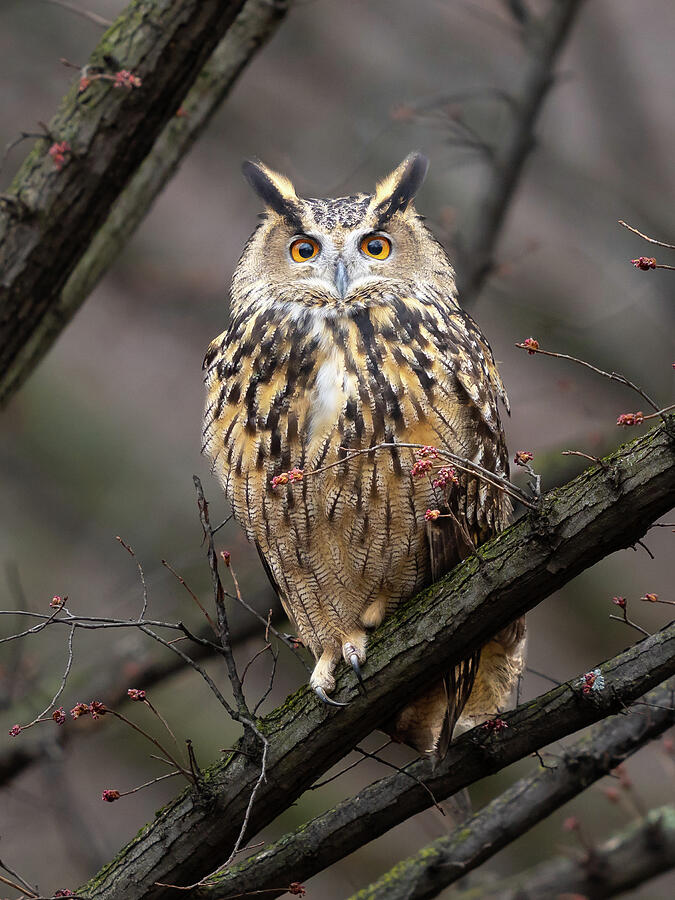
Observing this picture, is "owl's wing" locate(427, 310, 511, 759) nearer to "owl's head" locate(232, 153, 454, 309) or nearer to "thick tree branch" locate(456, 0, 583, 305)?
"owl's head" locate(232, 153, 454, 309)

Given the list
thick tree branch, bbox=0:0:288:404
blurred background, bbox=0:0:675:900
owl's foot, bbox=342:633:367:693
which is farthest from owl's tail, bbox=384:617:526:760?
thick tree branch, bbox=0:0:288:404

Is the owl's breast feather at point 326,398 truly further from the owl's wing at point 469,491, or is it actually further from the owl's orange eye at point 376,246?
the owl's orange eye at point 376,246

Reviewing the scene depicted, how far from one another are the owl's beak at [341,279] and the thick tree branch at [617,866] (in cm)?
171

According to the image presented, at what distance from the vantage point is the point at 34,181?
2.89 meters

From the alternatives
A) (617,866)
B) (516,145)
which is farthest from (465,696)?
(516,145)

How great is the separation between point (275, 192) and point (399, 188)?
1.11 feet

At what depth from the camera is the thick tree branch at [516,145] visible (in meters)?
4.04

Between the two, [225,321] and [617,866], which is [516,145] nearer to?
[225,321]

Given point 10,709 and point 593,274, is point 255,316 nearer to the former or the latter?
point 10,709

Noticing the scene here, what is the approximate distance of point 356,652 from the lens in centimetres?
234

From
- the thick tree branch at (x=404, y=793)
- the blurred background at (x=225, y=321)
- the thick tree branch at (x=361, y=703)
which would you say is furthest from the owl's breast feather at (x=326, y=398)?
the blurred background at (x=225, y=321)

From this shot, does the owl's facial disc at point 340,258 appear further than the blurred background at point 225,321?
No

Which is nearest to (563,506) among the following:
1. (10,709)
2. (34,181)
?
(34,181)

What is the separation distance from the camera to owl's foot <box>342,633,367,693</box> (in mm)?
2221
